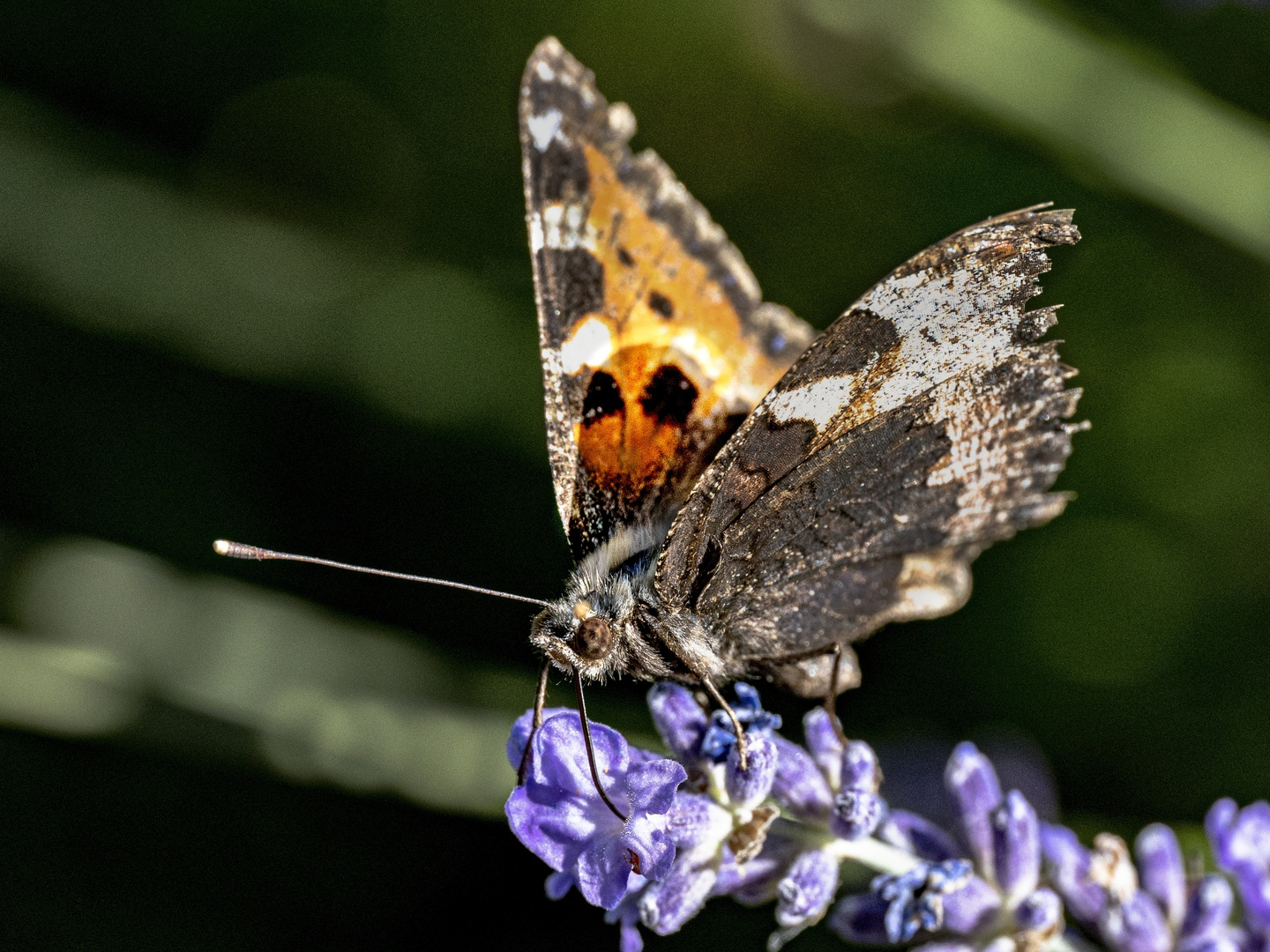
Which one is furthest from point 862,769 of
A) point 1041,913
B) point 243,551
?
point 243,551

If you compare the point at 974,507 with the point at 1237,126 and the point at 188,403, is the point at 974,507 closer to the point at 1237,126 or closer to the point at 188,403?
the point at 1237,126

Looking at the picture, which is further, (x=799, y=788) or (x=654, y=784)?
(x=799, y=788)

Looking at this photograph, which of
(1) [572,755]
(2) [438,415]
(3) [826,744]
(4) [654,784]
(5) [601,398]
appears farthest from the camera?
(2) [438,415]

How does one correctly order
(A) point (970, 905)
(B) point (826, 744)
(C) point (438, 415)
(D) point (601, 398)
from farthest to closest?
(C) point (438, 415) → (D) point (601, 398) → (B) point (826, 744) → (A) point (970, 905)

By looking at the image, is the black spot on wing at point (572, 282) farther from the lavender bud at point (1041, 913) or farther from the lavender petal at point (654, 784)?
the lavender bud at point (1041, 913)

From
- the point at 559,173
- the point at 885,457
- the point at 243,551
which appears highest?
the point at 559,173

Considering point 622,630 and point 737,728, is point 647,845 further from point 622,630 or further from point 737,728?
point 622,630

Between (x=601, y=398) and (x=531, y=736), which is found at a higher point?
(x=601, y=398)
